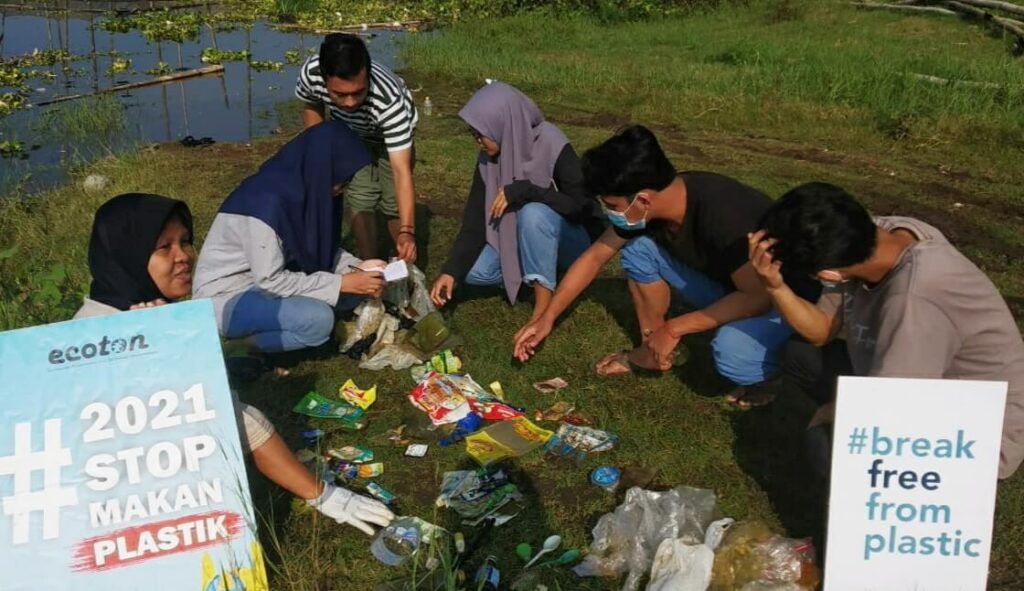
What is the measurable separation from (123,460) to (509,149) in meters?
2.78

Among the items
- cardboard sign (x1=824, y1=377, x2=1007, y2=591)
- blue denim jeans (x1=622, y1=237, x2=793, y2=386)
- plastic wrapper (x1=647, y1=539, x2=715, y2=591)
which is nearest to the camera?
cardboard sign (x1=824, y1=377, x2=1007, y2=591)

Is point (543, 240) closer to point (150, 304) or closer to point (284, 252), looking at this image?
point (284, 252)

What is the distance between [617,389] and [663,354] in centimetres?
55

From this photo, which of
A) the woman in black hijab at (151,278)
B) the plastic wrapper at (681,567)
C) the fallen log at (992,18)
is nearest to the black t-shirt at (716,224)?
the plastic wrapper at (681,567)

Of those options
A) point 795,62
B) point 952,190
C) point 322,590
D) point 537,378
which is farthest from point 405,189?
point 795,62

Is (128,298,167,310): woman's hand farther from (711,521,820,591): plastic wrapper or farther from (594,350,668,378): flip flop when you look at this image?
(594,350,668,378): flip flop

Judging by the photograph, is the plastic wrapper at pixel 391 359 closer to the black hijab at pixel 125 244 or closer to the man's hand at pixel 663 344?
the man's hand at pixel 663 344

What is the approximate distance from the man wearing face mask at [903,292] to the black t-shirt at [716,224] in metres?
0.79

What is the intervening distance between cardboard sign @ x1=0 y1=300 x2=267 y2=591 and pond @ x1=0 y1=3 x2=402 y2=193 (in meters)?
5.77

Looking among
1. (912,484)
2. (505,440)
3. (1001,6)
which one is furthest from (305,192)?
(1001,6)

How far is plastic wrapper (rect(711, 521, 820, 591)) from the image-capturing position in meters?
2.84

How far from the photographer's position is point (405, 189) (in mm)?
5168

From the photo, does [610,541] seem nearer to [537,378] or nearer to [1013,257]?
[537,378]

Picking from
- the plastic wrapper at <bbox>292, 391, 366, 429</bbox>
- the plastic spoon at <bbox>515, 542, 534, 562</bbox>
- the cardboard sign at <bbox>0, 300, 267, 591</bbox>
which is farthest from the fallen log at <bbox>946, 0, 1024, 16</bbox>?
the cardboard sign at <bbox>0, 300, 267, 591</bbox>
